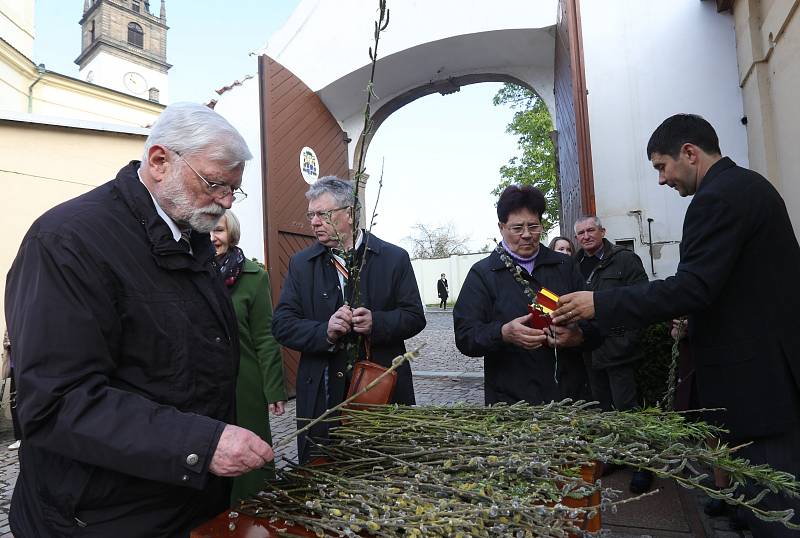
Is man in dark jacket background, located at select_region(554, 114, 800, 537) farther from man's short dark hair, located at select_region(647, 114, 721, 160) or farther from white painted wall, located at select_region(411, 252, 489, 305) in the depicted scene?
white painted wall, located at select_region(411, 252, 489, 305)

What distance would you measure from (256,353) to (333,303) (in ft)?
2.12

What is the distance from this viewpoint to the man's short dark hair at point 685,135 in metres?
2.16

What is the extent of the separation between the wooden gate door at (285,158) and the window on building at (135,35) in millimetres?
56653

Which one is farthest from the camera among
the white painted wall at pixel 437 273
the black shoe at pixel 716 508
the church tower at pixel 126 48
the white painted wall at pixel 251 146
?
the church tower at pixel 126 48

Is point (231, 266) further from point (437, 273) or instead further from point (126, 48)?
point (126, 48)

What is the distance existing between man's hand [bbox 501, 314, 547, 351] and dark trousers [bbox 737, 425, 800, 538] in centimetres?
82

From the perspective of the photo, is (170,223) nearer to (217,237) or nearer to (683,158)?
(217,237)

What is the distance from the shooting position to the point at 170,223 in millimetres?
1525

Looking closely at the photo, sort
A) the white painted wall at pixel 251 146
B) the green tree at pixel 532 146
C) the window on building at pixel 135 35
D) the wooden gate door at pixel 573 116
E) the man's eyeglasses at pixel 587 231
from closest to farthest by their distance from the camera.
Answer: the man's eyeglasses at pixel 587 231 → the wooden gate door at pixel 573 116 → the white painted wall at pixel 251 146 → the green tree at pixel 532 146 → the window on building at pixel 135 35

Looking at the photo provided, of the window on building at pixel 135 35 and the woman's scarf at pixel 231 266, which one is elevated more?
the window on building at pixel 135 35

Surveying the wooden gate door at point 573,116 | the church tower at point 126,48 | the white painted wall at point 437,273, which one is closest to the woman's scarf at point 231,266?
the wooden gate door at point 573,116

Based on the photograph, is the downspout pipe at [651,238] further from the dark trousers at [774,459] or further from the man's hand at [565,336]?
the dark trousers at [774,459]

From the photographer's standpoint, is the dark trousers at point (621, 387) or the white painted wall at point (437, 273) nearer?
the dark trousers at point (621, 387)

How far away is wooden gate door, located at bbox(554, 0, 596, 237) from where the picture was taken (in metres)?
5.02
